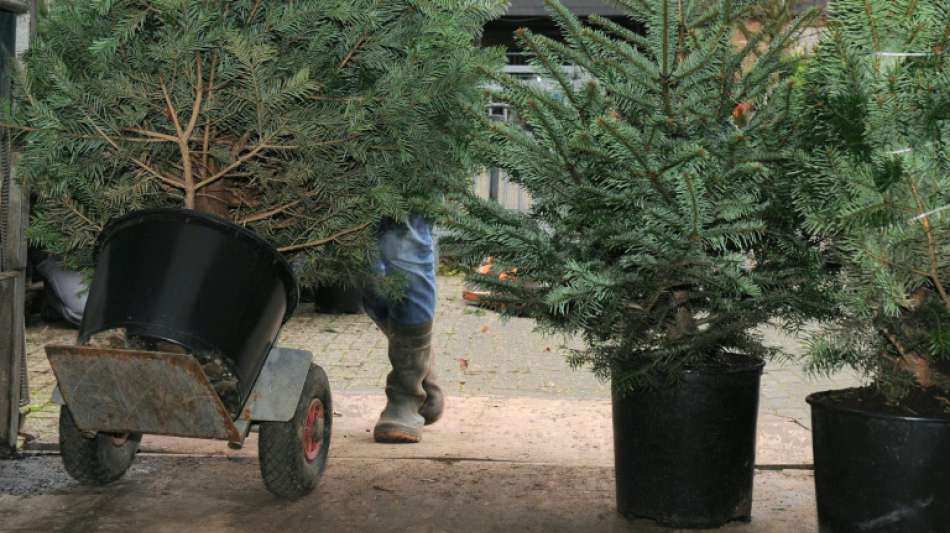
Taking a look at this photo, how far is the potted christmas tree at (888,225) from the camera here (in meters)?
2.54

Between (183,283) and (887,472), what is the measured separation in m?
1.85

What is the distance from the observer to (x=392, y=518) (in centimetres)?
336

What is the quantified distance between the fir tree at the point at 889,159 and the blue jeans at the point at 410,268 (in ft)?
6.49

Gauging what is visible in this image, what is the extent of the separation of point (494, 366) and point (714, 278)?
12.0 feet

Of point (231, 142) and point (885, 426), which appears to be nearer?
point (885, 426)

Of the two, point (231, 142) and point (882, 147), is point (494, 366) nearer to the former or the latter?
point (231, 142)

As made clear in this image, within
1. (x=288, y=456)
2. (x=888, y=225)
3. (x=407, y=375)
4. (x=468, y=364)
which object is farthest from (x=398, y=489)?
(x=468, y=364)

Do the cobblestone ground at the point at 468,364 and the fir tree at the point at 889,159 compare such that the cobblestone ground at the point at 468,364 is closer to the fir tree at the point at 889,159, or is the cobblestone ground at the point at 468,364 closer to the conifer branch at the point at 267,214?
the conifer branch at the point at 267,214

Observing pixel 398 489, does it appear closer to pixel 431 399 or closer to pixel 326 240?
pixel 326 240

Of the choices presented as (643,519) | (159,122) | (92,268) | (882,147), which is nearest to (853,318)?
(882,147)

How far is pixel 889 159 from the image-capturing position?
2469 millimetres

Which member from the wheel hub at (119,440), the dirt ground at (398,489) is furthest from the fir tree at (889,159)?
the wheel hub at (119,440)

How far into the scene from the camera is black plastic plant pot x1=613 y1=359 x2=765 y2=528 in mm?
3127

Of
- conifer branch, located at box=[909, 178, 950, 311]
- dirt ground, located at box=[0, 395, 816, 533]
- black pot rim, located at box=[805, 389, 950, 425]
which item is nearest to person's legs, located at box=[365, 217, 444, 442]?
dirt ground, located at box=[0, 395, 816, 533]
